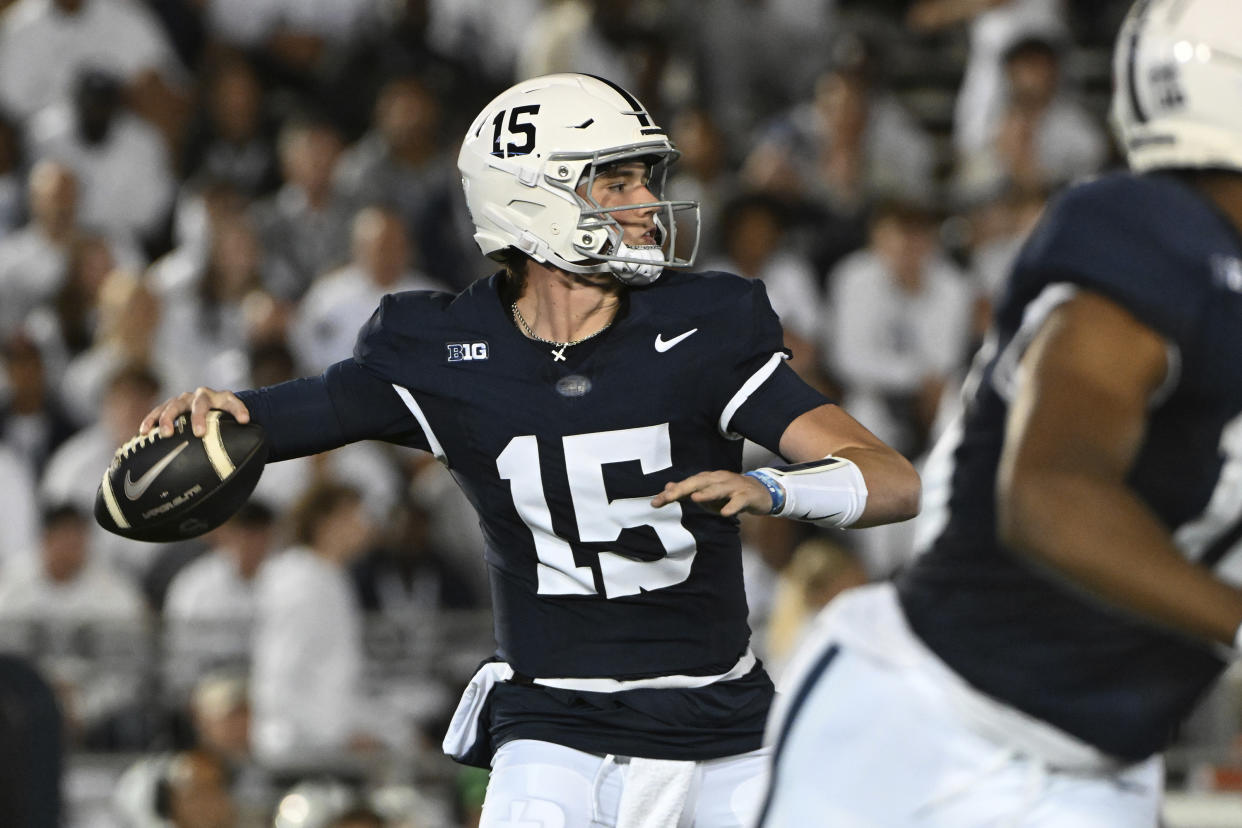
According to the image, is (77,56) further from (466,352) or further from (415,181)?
(466,352)

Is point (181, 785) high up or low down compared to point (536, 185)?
down

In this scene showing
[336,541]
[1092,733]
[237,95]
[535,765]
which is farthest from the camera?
[237,95]

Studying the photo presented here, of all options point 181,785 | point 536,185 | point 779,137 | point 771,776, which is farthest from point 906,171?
point 771,776

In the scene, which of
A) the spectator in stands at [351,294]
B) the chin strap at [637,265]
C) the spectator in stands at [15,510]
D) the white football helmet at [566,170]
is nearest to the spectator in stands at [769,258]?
the spectator in stands at [351,294]

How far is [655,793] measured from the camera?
3.30 m

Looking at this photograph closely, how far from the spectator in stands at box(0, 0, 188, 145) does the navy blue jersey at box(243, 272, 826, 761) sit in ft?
19.7

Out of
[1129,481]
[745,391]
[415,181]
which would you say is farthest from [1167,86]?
[415,181]

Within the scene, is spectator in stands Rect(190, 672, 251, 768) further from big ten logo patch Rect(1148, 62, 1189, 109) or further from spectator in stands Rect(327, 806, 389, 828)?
big ten logo patch Rect(1148, 62, 1189, 109)

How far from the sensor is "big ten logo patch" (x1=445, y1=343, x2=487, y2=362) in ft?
11.3

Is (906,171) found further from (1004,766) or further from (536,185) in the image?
(1004,766)

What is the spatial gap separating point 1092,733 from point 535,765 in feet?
4.09

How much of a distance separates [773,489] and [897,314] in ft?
17.7

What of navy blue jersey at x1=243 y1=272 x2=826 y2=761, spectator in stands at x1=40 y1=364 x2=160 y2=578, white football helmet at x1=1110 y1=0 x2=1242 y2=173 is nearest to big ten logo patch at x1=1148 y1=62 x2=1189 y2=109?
white football helmet at x1=1110 y1=0 x2=1242 y2=173

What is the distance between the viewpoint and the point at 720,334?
3.40 meters
